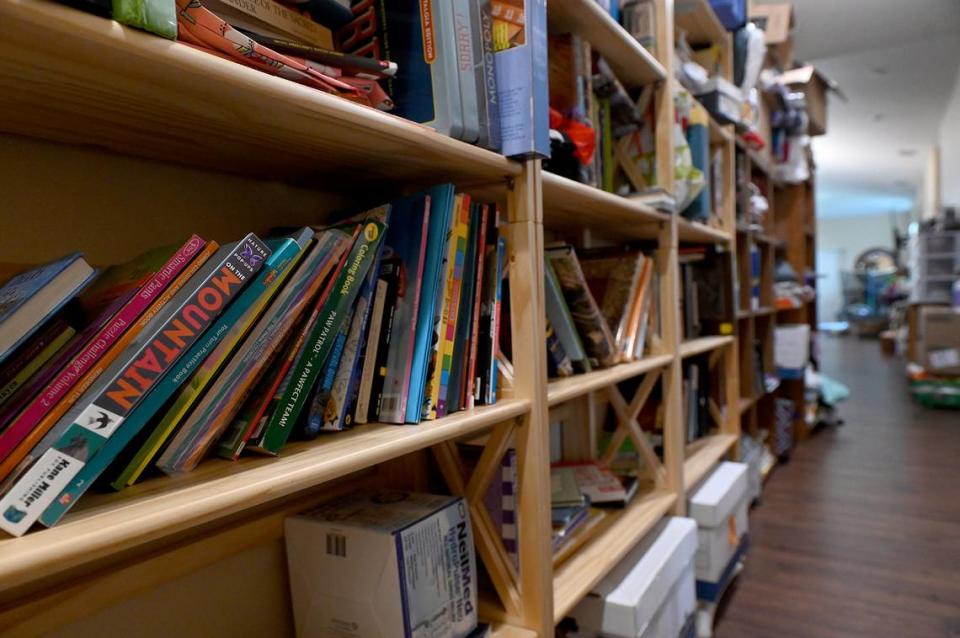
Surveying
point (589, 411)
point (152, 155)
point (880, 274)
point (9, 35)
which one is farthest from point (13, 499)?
point (880, 274)

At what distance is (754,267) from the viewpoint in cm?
294

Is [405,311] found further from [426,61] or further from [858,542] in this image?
[858,542]

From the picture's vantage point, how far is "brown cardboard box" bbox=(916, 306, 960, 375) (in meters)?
4.74

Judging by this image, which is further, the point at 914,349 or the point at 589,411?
the point at 914,349

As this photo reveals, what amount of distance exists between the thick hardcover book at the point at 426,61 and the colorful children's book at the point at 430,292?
0.10m

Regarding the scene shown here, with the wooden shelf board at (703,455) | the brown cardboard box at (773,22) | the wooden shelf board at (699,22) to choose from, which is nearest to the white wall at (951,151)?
the brown cardboard box at (773,22)

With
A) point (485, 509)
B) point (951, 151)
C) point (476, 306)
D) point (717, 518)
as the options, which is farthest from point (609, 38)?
point (951, 151)

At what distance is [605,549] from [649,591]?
0.12 m

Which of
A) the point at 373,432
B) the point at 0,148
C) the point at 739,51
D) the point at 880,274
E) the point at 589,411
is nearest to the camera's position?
the point at 0,148

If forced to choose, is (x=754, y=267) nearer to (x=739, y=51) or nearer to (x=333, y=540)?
(x=739, y=51)

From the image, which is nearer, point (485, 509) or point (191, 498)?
point (191, 498)

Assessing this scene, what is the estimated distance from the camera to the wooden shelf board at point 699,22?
1977mm

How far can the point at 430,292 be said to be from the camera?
83cm

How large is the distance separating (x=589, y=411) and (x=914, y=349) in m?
5.35
